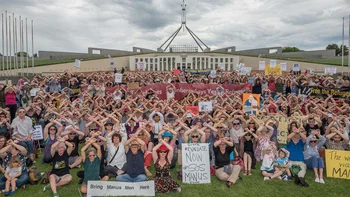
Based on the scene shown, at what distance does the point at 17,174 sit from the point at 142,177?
2.93m

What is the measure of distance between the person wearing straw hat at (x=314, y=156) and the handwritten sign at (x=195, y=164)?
9.18 feet

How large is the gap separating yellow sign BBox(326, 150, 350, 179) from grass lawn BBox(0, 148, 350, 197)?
0.16 m

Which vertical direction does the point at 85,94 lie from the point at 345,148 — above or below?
above

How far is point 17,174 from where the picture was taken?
257 inches

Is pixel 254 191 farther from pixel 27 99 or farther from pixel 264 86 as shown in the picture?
pixel 27 99

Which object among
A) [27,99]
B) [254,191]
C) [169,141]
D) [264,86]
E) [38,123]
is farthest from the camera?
[264,86]

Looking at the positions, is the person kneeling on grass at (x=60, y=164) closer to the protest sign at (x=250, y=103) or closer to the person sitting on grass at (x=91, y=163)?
the person sitting on grass at (x=91, y=163)

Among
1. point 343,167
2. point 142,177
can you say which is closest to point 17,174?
point 142,177

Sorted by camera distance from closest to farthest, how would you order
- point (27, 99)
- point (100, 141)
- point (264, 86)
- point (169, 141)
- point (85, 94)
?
point (100, 141), point (169, 141), point (85, 94), point (27, 99), point (264, 86)

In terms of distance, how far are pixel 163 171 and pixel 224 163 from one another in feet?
5.51

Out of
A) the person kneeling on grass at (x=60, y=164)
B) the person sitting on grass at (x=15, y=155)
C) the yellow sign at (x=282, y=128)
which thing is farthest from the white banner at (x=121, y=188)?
the yellow sign at (x=282, y=128)

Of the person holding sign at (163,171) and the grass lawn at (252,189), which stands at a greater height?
the person holding sign at (163,171)

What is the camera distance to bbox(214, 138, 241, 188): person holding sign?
6922 millimetres

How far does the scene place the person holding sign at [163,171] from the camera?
6.38 m
